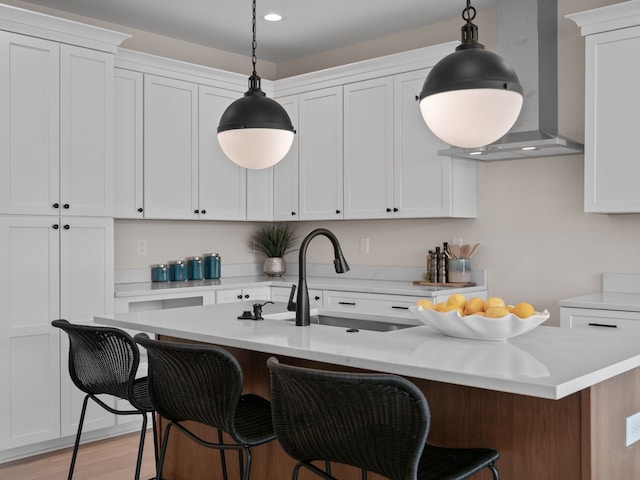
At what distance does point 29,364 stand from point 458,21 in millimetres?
3478

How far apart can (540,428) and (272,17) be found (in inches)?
136

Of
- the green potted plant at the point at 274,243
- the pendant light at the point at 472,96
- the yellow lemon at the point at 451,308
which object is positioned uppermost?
the pendant light at the point at 472,96

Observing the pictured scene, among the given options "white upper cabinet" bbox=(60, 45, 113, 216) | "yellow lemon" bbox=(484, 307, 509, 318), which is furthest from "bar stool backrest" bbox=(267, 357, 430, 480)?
"white upper cabinet" bbox=(60, 45, 113, 216)

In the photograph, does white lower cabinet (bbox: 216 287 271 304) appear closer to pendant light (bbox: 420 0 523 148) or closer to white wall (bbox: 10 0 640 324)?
white wall (bbox: 10 0 640 324)

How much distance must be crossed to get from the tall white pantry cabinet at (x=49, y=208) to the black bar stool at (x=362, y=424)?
2.36m

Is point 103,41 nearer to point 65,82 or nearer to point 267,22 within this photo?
point 65,82

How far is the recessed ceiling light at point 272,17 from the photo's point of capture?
4406 millimetres

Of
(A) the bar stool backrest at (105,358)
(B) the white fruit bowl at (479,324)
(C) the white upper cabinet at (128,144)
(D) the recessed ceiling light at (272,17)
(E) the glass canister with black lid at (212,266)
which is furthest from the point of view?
(E) the glass canister with black lid at (212,266)

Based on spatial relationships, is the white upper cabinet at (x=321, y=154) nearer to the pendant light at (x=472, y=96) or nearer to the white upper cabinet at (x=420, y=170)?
Result: the white upper cabinet at (x=420, y=170)

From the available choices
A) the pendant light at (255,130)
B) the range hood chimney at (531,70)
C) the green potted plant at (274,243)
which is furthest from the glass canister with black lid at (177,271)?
the range hood chimney at (531,70)

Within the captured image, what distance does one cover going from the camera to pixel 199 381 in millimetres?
2059

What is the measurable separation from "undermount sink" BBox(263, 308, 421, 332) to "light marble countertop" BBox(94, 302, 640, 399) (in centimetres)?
21

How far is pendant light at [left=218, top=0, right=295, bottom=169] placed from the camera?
2.76 meters

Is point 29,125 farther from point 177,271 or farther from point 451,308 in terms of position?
point 451,308
